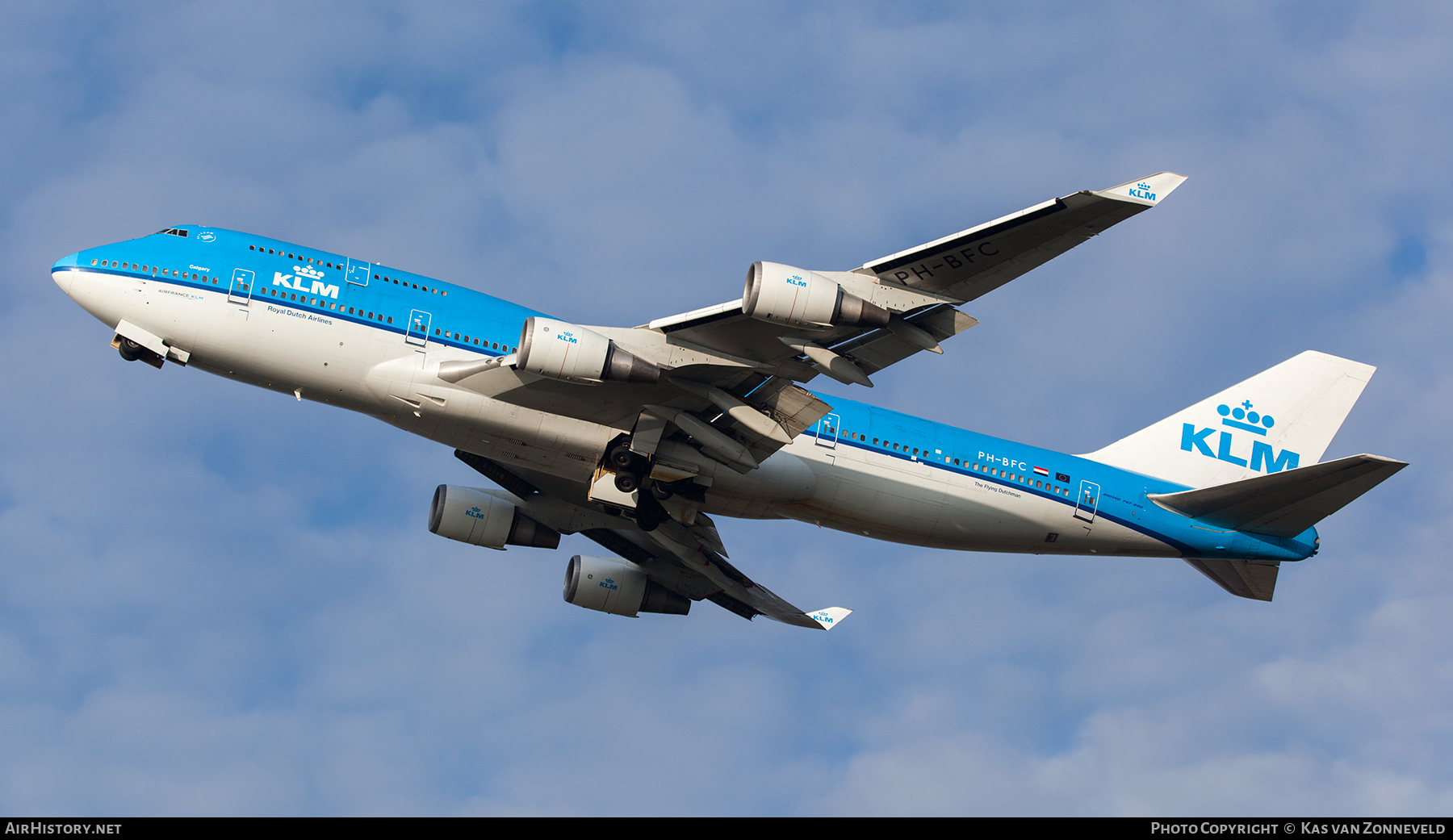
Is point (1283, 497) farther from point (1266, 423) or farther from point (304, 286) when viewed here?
point (304, 286)

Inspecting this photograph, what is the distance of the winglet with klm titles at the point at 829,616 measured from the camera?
136 ft

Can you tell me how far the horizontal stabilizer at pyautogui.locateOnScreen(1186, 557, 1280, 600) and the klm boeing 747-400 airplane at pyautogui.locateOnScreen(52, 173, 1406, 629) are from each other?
3.0 inches

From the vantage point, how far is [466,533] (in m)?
38.0

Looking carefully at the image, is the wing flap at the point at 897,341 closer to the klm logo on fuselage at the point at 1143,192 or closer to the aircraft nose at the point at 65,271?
the klm logo on fuselage at the point at 1143,192

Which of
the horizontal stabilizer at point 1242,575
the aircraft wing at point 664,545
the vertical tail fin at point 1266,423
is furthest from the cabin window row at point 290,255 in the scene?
the horizontal stabilizer at point 1242,575

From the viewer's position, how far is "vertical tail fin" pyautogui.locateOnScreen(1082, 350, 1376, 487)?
3878 cm

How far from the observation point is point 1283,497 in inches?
1361

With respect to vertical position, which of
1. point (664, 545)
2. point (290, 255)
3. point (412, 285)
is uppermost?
point (290, 255)

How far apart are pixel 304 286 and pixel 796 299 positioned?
1259 centimetres

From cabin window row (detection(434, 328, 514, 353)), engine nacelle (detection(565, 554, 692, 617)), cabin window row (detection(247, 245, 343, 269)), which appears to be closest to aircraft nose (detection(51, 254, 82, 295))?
cabin window row (detection(247, 245, 343, 269))

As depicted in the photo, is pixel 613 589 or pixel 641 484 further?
pixel 613 589

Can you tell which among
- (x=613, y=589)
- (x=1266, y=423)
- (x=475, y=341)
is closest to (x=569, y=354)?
(x=475, y=341)

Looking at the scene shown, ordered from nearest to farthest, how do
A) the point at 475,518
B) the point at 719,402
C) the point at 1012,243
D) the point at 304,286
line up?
the point at 1012,243, the point at 719,402, the point at 304,286, the point at 475,518

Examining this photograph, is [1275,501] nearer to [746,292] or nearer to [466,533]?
[746,292]
